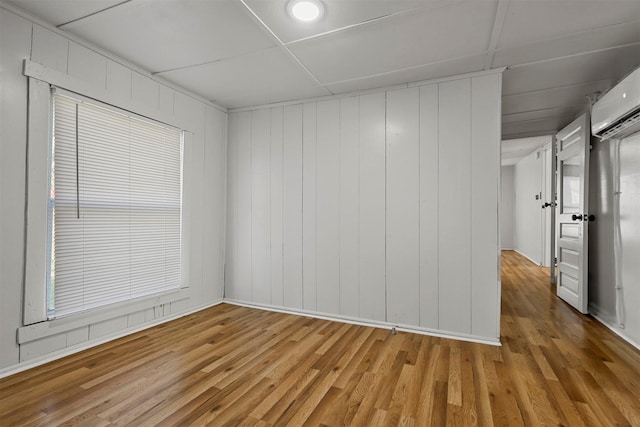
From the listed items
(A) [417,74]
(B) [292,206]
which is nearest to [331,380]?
(B) [292,206]

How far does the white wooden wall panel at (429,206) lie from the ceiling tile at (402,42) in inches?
18.2

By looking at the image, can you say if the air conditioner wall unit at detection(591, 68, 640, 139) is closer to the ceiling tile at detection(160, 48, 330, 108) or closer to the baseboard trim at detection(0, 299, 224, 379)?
the ceiling tile at detection(160, 48, 330, 108)

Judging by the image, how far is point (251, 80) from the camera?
3.09 meters

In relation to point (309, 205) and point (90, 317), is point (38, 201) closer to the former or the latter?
point (90, 317)

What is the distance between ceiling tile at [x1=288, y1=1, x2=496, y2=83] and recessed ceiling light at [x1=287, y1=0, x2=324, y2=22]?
0.85 ft

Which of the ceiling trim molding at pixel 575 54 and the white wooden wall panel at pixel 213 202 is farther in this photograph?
the white wooden wall panel at pixel 213 202

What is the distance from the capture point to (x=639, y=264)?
2619 millimetres

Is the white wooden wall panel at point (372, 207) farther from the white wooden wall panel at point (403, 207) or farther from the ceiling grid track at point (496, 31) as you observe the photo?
the ceiling grid track at point (496, 31)

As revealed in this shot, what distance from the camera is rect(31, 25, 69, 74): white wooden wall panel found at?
219cm

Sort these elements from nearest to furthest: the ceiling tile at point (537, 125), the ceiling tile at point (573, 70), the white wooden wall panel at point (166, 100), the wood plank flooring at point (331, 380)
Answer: the wood plank flooring at point (331, 380), the ceiling tile at point (573, 70), the white wooden wall panel at point (166, 100), the ceiling tile at point (537, 125)

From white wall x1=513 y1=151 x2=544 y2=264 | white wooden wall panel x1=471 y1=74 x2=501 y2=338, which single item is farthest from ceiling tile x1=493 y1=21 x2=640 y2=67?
white wall x1=513 y1=151 x2=544 y2=264

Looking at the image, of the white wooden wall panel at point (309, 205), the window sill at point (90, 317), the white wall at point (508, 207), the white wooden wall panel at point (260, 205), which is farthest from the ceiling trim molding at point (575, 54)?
the white wall at point (508, 207)

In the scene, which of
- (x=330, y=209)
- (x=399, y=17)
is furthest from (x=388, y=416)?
(x=399, y=17)

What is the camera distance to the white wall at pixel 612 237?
8.77 feet
